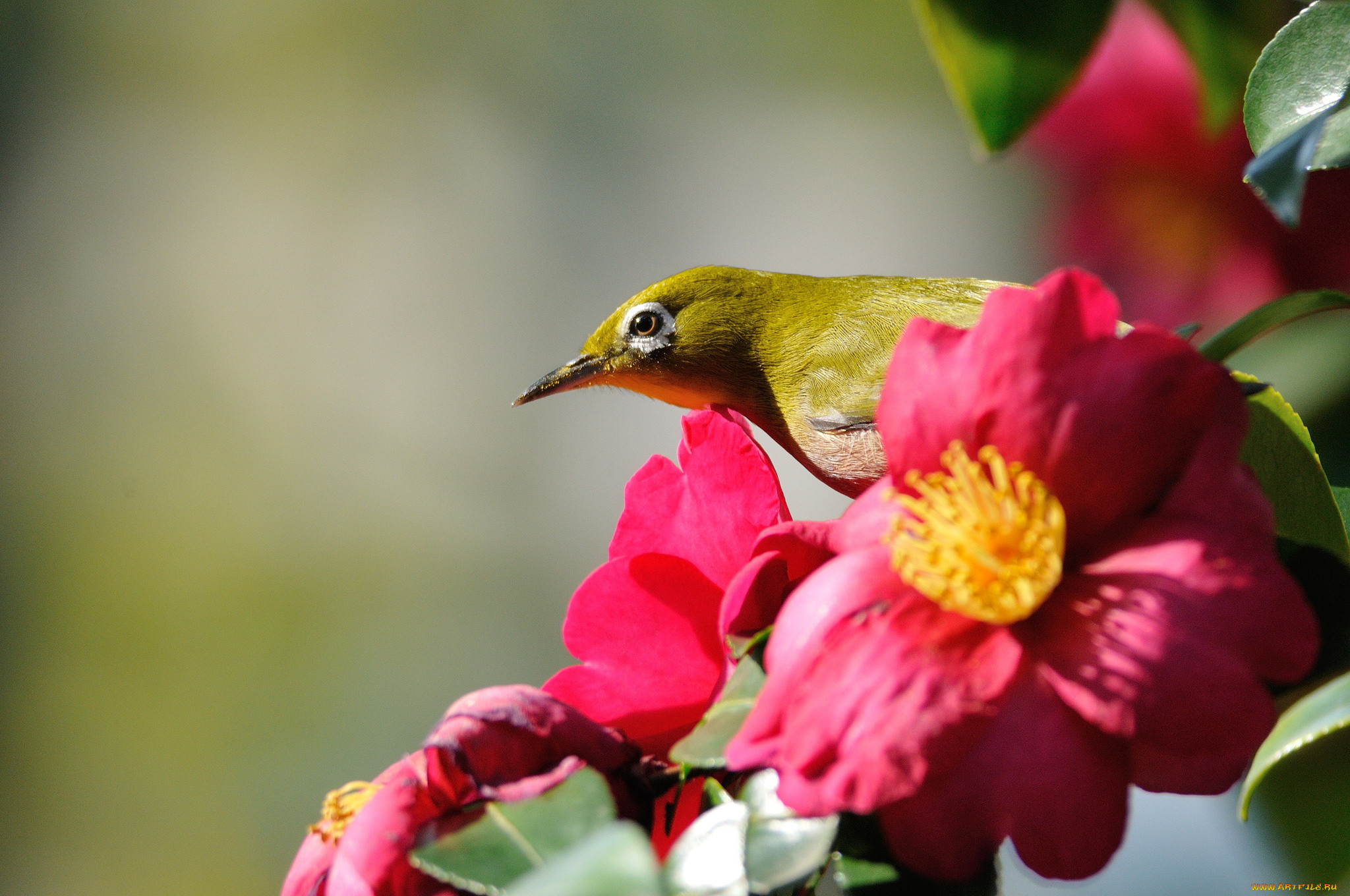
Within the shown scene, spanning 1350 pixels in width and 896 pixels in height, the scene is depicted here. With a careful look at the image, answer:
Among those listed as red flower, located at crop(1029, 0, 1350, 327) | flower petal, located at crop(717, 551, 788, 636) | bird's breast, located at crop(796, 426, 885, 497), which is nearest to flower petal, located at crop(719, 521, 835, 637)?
flower petal, located at crop(717, 551, 788, 636)

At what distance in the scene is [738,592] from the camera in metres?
0.56

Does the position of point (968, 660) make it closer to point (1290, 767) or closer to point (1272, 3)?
point (1290, 767)

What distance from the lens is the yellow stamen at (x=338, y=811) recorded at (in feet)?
2.07

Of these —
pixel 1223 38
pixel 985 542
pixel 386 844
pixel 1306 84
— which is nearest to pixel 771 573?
pixel 985 542

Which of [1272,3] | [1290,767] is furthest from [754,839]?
[1272,3]

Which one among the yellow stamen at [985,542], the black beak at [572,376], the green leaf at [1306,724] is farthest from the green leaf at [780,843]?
the black beak at [572,376]

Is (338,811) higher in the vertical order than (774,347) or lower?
lower

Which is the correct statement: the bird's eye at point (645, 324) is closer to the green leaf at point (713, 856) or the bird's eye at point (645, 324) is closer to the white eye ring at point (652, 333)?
the white eye ring at point (652, 333)

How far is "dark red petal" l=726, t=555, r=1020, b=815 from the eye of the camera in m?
0.45

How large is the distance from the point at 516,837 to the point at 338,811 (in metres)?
0.20

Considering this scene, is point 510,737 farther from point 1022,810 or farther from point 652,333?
point 652,333

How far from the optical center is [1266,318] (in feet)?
1.99

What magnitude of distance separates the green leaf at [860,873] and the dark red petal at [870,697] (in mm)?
56

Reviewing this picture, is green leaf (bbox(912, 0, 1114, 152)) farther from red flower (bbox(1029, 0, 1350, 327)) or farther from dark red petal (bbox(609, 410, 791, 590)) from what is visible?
red flower (bbox(1029, 0, 1350, 327))
